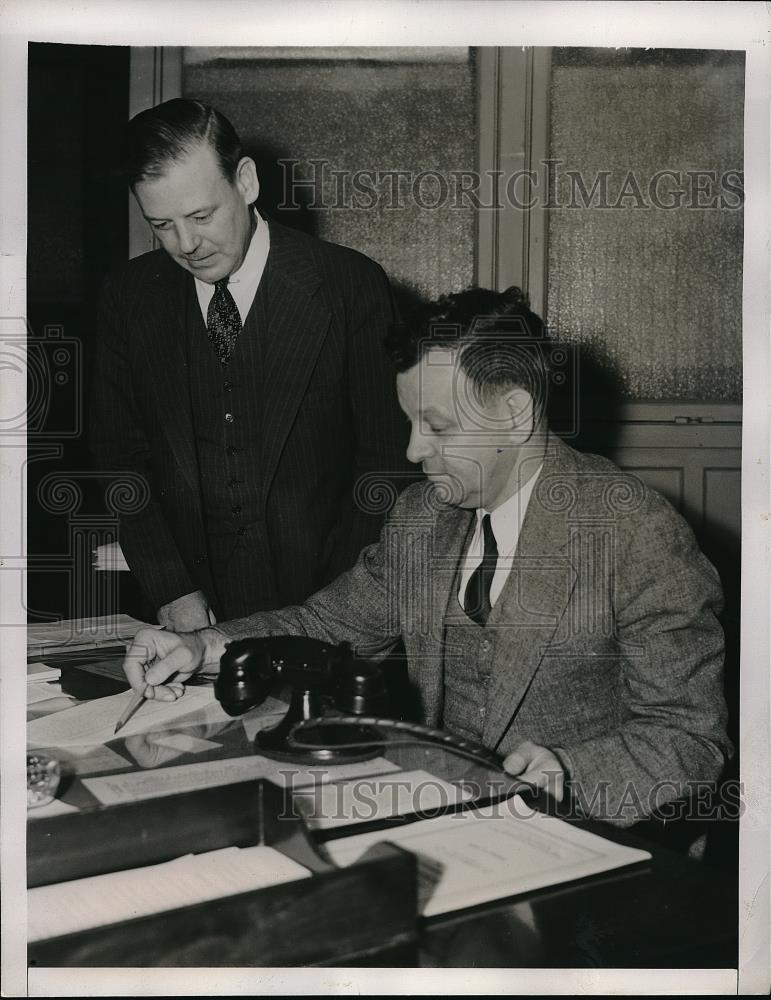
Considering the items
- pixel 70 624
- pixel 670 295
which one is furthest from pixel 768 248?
pixel 70 624

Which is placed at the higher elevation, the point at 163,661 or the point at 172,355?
the point at 172,355

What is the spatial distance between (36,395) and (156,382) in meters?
0.51

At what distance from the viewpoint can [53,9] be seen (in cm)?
150

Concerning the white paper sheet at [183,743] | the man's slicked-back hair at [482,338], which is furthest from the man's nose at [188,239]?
the white paper sheet at [183,743]

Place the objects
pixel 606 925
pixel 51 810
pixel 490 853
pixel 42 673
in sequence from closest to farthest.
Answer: pixel 606 925 < pixel 490 853 < pixel 51 810 < pixel 42 673

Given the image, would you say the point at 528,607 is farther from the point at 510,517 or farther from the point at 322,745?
the point at 322,745

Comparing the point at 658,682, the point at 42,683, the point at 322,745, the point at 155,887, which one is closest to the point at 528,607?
the point at 658,682

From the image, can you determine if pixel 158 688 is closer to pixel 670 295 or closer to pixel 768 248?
pixel 768 248

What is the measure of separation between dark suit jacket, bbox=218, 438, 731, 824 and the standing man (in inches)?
11.8

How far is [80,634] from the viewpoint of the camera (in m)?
2.07

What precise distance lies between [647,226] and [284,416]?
968mm

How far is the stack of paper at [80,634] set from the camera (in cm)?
196

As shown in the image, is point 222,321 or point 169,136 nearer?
point 169,136

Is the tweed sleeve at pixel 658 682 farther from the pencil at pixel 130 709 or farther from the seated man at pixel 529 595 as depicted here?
the pencil at pixel 130 709
